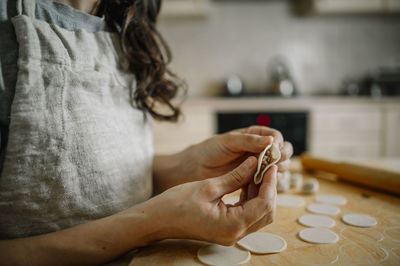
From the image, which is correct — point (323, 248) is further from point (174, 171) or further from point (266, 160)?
point (174, 171)

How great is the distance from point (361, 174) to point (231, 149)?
39cm

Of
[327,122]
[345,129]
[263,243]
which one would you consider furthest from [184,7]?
[263,243]

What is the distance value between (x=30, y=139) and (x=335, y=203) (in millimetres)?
673

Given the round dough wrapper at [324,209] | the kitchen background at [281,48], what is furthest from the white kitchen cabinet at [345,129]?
the round dough wrapper at [324,209]

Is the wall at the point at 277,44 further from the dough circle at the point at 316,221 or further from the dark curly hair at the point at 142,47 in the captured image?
the dough circle at the point at 316,221

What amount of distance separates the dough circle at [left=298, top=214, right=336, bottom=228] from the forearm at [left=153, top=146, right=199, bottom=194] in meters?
0.31

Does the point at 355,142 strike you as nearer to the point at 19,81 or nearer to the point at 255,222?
the point at 255,222

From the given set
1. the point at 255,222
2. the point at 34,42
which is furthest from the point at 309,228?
the point at 34,42

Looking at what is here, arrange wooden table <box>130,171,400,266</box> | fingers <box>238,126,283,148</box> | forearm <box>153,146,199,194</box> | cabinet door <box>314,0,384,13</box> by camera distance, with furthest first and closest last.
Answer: cabinet door <box>314,0,384,13</box>, forearm <box>153,146,199,194</box>, fingers <box>238,126,283,148</box>, wooden table <box>130,171,400,266</box>

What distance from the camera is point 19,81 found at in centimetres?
48

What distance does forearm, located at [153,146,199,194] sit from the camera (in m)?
0.81

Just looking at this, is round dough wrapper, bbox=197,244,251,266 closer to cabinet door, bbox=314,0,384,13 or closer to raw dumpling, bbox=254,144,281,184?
raw dumpling, bbox=254,144,281,184

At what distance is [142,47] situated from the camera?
31.9 inches

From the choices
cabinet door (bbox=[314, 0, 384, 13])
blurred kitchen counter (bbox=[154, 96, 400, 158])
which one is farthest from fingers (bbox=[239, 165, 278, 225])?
cabinet door (bbox=[314, 0, 384, 13])
